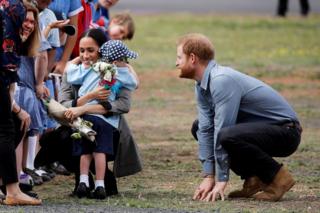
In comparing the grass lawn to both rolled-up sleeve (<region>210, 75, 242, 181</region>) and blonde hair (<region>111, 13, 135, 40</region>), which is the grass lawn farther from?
blonde hair (<region>111, 13, 135, 40</region>)

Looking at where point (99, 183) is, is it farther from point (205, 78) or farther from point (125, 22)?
point (125, 22)

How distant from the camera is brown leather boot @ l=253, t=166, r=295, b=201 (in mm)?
8828

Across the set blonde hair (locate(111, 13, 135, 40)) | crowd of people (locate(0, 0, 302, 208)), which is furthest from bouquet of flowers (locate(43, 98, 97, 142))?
blonde hair (locate(111, 13, 135, 40))

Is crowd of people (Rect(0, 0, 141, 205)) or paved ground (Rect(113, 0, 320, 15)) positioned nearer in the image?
crowd of people (Rect(0, 0, 141, 205))

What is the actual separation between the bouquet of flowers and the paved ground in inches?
999

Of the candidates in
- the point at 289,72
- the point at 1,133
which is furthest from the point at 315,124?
the point at 1,133

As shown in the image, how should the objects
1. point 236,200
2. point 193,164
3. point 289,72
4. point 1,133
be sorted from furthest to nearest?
point 289,72 → point 193,164 → point 236,200 → point 1,133

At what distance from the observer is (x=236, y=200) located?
8.89 meters

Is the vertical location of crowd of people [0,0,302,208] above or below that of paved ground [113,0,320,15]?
above

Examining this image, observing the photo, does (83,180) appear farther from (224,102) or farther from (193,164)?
(193,164)

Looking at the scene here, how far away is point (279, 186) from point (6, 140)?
2.12m

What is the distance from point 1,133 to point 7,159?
0.19 meters

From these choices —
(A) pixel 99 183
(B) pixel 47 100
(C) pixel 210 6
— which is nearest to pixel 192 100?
(B) pixel 47 100

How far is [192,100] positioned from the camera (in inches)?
664
